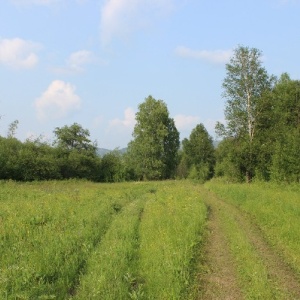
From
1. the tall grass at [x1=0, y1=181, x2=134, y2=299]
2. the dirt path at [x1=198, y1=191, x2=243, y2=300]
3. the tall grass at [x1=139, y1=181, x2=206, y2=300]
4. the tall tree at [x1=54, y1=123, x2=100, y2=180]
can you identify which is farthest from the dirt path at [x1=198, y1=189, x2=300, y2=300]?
the tall tree at [x1=54, y1=123, x2=100, y2=180]

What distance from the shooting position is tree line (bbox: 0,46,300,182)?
3647 centimetres

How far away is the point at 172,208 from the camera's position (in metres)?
17.8

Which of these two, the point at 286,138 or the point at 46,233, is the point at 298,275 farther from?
the point at 286,138

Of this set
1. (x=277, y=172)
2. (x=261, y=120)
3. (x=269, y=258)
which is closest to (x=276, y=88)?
(x=261, y=120)

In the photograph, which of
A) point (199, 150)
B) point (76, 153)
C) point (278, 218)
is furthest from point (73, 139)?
point (278, 218)

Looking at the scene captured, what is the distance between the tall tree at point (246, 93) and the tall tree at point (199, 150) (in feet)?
127

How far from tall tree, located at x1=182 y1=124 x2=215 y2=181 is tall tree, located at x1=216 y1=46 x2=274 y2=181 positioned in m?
38.6

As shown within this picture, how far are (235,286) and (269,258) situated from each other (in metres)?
2.50

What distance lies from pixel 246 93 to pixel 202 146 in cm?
4242

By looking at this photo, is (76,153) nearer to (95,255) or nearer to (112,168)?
(112,168)

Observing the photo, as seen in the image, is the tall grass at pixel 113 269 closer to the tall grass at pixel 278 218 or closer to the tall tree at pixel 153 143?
the tall grass at pixel 278 218

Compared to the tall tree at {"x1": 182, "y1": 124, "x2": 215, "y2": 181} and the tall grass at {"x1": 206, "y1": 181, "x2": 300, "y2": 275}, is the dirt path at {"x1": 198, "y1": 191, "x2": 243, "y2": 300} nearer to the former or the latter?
the tall grass at {"x1": 206, "y1": 181, "x2": 300, "y2": 275}

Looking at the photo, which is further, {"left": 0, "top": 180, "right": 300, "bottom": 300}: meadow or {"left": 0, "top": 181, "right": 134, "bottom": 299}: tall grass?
{"left": 0, "top": 180, "right": 300, "bottom": 300}: meadow

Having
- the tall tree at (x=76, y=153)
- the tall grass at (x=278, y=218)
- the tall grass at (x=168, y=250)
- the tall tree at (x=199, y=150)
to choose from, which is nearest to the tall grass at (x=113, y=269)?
the tall grass at (x=168, y=250)
